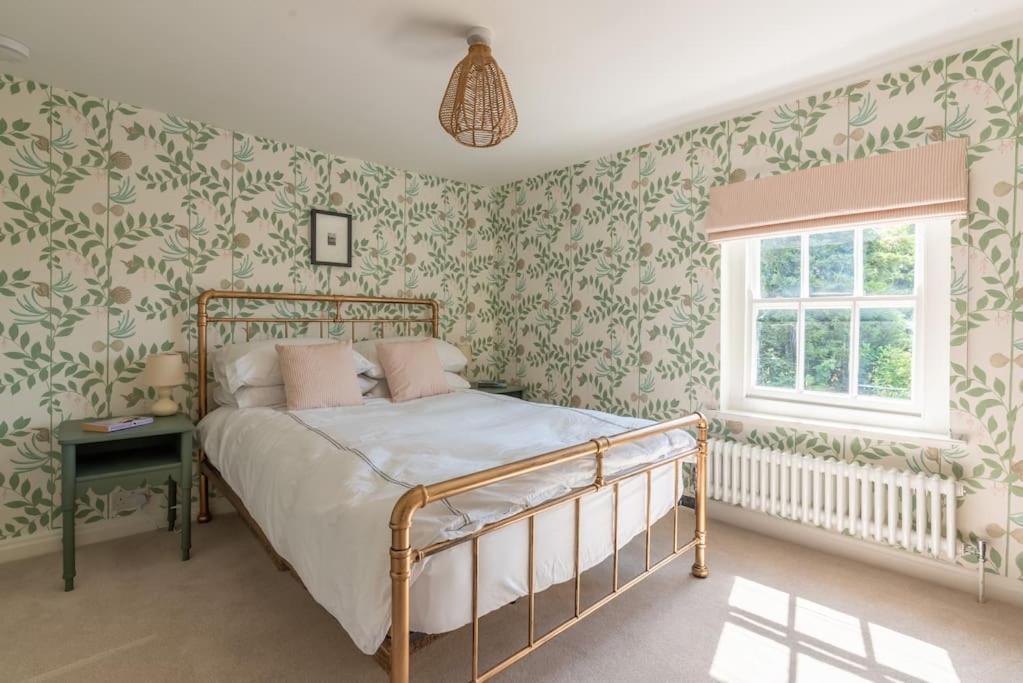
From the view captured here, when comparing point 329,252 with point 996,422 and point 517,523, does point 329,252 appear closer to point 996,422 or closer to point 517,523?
point 517,523

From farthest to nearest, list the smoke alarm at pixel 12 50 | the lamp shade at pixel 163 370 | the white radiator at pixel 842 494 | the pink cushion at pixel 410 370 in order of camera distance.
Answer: the pink cushion at pixel 410 370 → the lamp shade at pixel 163 370 → the white radiator at pixel 842 494 → the smoke alarm at pixel 12 50

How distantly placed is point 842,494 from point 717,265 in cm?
137

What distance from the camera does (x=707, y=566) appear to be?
2.41 metres

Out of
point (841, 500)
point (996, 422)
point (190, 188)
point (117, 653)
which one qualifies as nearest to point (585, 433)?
point (841, 500)

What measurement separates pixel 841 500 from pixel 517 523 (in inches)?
72.7

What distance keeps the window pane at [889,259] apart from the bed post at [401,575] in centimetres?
252

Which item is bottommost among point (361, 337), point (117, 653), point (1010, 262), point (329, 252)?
point (117, 653)

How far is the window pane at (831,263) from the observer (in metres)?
2.61

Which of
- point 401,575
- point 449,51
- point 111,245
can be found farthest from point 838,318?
point 111,245

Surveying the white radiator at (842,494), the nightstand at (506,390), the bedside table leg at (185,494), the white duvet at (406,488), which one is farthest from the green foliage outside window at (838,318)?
the bedside table leg at (185,494)

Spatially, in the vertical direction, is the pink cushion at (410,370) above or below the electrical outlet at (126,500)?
above

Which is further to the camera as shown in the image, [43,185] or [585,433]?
[43,185]

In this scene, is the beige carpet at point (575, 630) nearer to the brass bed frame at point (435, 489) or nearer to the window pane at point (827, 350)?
the brass bed frame at point (435, 489)

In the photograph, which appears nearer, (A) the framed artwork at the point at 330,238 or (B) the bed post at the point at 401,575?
(B) the bed post at the point at 401,575
